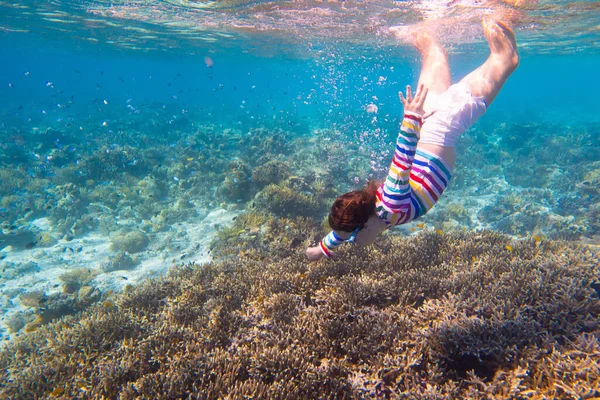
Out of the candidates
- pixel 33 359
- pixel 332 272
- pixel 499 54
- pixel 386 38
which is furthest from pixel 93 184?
pixel 386 38

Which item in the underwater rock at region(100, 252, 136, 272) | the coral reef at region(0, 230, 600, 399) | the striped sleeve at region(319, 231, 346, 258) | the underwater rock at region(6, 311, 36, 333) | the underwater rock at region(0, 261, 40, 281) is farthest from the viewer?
the underwater rock at region(100, 252, 136, 272)

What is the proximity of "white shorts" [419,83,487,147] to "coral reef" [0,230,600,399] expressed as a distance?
213 cm

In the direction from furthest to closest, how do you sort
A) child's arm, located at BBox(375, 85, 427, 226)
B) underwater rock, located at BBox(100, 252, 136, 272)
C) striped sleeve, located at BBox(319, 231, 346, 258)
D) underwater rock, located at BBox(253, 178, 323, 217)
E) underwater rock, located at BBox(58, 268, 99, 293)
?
underwater rock, located at BBox(100, 252, 136, 272) → underwater rock, located at BBox(253, 178, 323, 217) → underwater rock, located at BBox(58, 268, 99, 293) → striped sleeve, located at BBox(319, 231, 346, 258) → child's arm, located at BBox(375, 85, 427, 226)

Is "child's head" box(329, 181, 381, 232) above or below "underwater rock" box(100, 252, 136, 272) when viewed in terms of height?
above

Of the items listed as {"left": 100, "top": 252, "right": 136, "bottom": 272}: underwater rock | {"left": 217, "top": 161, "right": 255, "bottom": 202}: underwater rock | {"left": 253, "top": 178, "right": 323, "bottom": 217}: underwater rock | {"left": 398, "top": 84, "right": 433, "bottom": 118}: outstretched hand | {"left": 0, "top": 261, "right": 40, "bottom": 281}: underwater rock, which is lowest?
{"left": 0, "top": 261, "right": 40, "bottom": 281}: underwater rock

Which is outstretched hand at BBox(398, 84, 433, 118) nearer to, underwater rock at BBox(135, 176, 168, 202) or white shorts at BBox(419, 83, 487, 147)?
white shorts at BBox(419, 83, 487, 147)

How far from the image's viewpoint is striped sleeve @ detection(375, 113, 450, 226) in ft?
9.10

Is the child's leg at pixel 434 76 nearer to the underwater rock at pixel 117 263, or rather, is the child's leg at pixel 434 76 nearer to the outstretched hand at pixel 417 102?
the outstretched hand at pixel 417 102

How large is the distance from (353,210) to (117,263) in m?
10.1

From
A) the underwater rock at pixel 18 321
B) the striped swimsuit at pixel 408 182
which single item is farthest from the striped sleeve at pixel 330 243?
the underwater rock at pixel 18 321

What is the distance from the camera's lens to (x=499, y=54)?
5.30 m

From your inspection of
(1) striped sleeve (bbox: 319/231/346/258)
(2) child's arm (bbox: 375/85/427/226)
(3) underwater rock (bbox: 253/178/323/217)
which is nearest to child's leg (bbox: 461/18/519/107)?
(2) child's arm (bbox: 375/85/427/226)

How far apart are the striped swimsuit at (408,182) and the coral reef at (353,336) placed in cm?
119

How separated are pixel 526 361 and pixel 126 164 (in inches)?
743
